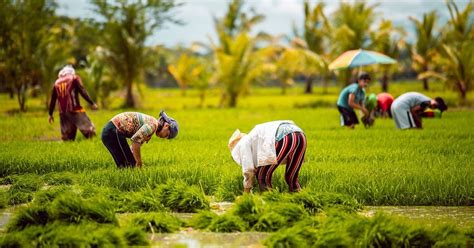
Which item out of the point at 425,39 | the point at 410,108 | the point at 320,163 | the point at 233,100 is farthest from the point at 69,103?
the point at 425,39

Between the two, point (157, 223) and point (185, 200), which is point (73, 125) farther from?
A: point (157, 223)

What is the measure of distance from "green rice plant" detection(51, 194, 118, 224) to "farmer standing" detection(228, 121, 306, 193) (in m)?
1.42

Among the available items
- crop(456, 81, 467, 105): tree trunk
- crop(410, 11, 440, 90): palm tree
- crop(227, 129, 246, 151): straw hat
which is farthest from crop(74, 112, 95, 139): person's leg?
crop(410, 11, 440, 90): palm tree

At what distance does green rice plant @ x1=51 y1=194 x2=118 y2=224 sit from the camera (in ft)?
17.8

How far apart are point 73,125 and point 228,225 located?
23.4 ft

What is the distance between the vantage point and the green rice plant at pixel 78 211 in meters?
5.43

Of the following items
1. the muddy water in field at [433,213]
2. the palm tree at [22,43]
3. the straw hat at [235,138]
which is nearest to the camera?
the muddy water in field at [433,213]

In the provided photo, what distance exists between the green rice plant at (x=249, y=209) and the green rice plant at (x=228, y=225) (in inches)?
2.9

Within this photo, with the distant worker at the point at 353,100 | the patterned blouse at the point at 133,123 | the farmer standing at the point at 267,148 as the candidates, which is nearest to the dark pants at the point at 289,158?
the farmer standing at the point at 267,148

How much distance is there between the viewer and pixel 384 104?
17406 mm

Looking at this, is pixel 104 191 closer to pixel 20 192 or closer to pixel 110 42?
pixel 20 192

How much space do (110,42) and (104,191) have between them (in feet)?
60.2

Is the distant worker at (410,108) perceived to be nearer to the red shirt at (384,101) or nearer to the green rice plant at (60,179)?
the red shirt at (384,101)

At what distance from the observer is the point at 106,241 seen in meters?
4.83
